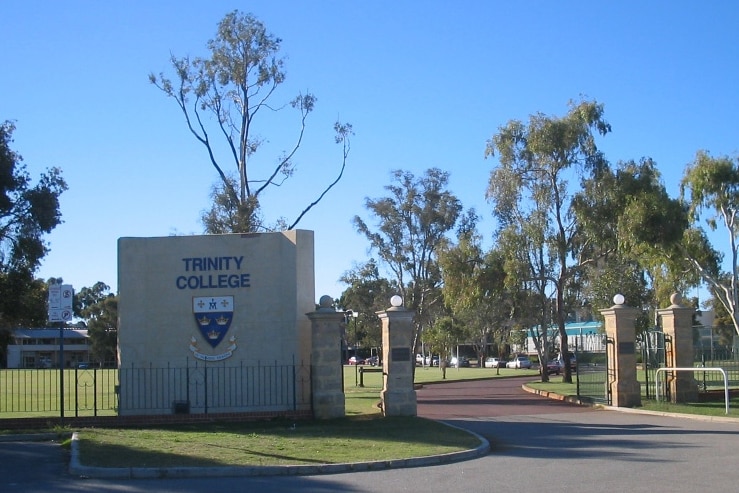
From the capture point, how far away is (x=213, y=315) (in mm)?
20969

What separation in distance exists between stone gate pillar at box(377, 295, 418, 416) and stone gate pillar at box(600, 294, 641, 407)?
6665 mm

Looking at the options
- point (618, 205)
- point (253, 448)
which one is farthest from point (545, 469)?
point (618, 205)

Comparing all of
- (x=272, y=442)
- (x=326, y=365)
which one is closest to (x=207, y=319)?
(x=326, y=365)

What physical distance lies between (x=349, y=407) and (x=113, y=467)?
44.3 feet

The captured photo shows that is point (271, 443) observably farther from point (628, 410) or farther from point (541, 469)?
point (628, 410)

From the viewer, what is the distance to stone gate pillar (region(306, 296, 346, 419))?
19.8 m

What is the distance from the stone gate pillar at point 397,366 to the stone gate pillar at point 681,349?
8.44 m

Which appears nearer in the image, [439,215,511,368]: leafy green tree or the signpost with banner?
the signpost with banner

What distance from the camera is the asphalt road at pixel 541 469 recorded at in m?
11.1

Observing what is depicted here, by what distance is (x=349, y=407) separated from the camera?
25219 mm

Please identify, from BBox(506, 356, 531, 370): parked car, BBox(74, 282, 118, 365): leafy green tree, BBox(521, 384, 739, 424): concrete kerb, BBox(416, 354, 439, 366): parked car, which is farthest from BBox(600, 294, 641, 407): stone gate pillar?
BBox(416, 354, 439, 366): parked car

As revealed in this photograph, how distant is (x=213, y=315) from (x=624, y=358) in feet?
37.7

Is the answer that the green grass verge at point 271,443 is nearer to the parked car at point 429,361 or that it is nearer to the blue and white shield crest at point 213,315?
the blue and white shield crest at point 213,315

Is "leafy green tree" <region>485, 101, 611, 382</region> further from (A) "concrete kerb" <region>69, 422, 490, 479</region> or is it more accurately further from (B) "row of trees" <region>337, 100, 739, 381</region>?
(A) "concrete kerb" <region>69, 422, 490, 479</region>
